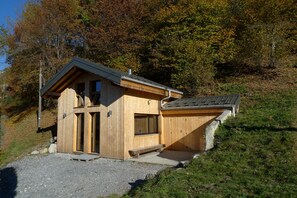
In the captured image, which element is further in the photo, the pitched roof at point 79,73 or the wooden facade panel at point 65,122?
the wooden facade panel at point 65,122

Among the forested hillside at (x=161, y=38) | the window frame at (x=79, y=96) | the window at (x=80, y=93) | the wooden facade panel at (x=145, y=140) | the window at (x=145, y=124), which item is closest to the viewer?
the wooden facade panel at (x=145, y=140)

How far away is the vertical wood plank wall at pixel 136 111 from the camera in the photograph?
11.3 meters

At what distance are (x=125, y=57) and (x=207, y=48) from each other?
7.51 m

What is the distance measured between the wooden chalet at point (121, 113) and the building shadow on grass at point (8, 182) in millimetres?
3377

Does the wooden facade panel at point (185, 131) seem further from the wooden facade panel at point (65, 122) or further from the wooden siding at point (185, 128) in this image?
the wooden facade panel at point (65, 122)

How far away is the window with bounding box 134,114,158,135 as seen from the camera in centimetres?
1238

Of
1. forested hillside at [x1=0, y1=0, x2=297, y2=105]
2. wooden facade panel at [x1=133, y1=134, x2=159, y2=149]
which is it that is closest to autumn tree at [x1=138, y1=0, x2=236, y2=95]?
forested hillside at [x1=0, y1=0, x2=297, y2=105]

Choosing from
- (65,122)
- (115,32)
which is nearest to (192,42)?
(115,32)

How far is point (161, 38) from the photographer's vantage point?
21.4 meters

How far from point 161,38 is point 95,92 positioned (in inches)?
412

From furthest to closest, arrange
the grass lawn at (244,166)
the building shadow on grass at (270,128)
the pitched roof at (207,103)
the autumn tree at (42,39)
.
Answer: the autumn tree at (42,39)
the pitched roof at (207,103)
the building shadow on grass at (270,128)
the grass lawn at (244,166)

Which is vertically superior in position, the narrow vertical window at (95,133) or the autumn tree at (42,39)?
the autumn tree at (42,39)

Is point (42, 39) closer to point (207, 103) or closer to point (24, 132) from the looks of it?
point (24, 132)

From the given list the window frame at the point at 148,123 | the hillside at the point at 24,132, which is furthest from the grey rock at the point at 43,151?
the window frame at the point at 148,123
